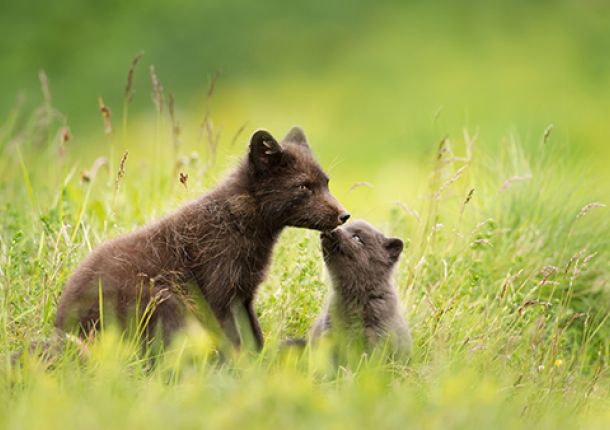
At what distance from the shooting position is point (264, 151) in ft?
19.4

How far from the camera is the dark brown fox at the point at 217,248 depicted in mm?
5430

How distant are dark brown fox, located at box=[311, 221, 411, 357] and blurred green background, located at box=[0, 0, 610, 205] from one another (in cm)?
612

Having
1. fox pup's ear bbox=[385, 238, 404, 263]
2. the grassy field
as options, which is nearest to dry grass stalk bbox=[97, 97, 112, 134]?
the grassy field

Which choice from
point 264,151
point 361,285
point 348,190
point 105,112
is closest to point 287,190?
point 264,151

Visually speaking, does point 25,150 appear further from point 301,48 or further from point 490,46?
point 490,46

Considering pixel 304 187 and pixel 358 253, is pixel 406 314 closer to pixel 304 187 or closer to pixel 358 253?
pixel 358 253

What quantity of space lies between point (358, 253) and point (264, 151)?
968mm

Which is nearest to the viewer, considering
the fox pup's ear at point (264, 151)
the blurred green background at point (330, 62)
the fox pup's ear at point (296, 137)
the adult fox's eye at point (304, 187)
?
the fox pup's ear at point (264, 151)

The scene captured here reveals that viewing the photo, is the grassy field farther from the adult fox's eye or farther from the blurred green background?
the adult fox's eye

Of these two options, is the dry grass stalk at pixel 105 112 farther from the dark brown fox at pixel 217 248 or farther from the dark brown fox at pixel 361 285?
the dark brown fox at pixel 361 285

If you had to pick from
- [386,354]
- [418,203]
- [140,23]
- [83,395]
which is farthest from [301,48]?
[83,395]

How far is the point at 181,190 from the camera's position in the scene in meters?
7.24

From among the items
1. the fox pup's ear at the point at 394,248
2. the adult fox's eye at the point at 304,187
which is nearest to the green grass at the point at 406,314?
the fox pup's ear at the point at 394,248

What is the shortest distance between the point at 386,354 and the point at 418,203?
230 cm
